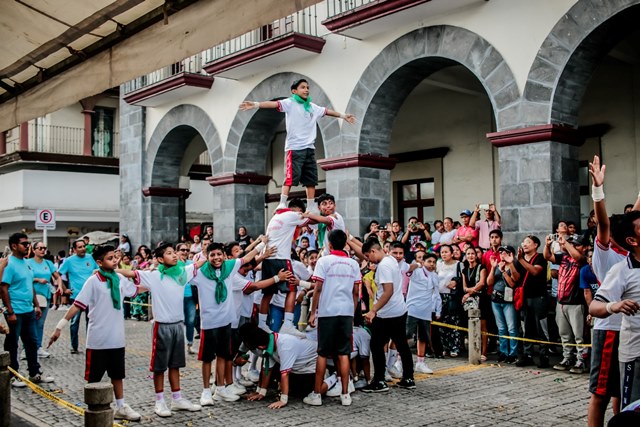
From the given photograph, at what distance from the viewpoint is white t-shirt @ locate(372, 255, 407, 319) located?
A: 779 centimetres

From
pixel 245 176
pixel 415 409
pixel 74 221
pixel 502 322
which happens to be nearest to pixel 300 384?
pixel 415 409

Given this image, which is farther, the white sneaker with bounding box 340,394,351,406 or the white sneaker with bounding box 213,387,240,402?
the white sneaker with bounding box 213,387,240,402

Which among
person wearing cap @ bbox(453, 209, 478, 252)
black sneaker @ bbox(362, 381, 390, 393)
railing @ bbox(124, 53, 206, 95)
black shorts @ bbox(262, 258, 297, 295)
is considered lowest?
black sneaker @ bbox(362, 381, 390, 393)

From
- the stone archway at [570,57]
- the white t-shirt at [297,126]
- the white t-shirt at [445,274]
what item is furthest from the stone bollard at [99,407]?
the stone archway at [570,57]

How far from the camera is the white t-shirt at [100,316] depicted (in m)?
6.66

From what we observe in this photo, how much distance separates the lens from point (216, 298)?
287 inches

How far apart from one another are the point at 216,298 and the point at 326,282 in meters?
1.28

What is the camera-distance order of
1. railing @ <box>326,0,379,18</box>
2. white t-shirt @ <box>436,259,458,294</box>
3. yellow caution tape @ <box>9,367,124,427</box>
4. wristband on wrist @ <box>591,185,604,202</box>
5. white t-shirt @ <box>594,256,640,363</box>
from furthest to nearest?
railing @ <box>326,0,379,18</box>
white t-shirt @ <box>436,259,458,294</box>
yellow caution tape @ <box>9,367,124,427</box>
wristband on wrist @ <box>591,185,604,202</box>
white t-shirt @ <box>594,256,640,363</box>

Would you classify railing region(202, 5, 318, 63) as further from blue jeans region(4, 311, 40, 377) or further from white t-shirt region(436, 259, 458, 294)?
blue jeans region(4, 311, 40, 377)

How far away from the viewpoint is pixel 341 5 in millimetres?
13203

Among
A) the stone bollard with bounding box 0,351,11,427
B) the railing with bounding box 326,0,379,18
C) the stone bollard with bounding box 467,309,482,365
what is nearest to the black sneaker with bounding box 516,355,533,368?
the stone bollard with bounding box 467,309,482,365

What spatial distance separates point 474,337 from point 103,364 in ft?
17.8

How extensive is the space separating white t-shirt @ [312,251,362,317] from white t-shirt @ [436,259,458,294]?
349 centimetres

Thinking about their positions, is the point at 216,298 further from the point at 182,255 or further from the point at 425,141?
the point at 425,141
